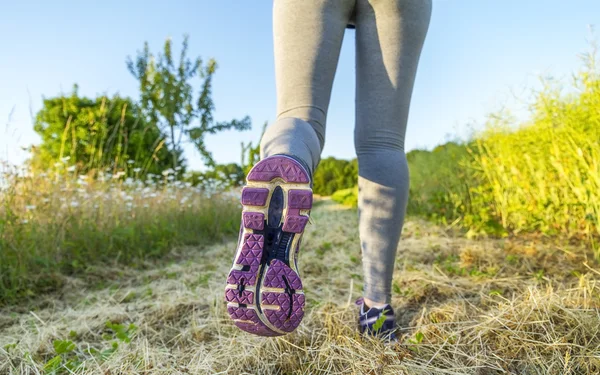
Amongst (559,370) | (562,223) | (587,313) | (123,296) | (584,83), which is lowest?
(123,296)

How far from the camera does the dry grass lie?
0.95 meters

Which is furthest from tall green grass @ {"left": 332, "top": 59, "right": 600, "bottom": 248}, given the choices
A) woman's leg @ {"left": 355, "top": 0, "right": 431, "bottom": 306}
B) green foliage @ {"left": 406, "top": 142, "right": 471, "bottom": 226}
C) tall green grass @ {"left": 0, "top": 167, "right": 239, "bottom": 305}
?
tall green grass @ {"left": 0, "top": 167, "right": 239, "bottom": 305}

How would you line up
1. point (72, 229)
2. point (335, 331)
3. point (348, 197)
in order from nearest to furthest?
point (335, 331) < point (72, 229) < point (348, 197)

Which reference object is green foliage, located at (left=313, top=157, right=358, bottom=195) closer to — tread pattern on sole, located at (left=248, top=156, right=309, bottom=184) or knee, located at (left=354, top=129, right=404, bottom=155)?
knee, located at (left=354, top=129, right=404, bottom=155)

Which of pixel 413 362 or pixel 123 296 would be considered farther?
pixel 123 296

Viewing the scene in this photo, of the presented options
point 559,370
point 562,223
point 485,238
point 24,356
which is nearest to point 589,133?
point 562,223

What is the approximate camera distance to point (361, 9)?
1.08m

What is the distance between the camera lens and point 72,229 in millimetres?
2625

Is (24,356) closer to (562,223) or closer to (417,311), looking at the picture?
(417,311)

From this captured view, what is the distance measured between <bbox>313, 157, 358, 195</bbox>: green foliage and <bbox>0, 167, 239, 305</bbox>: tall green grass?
7.77 metres

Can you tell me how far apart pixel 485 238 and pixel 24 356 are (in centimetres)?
305

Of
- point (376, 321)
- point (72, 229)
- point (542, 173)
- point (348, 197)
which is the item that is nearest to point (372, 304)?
point (376, 321)

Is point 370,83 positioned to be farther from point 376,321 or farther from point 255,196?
point 376,321

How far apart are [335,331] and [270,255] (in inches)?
18.0
